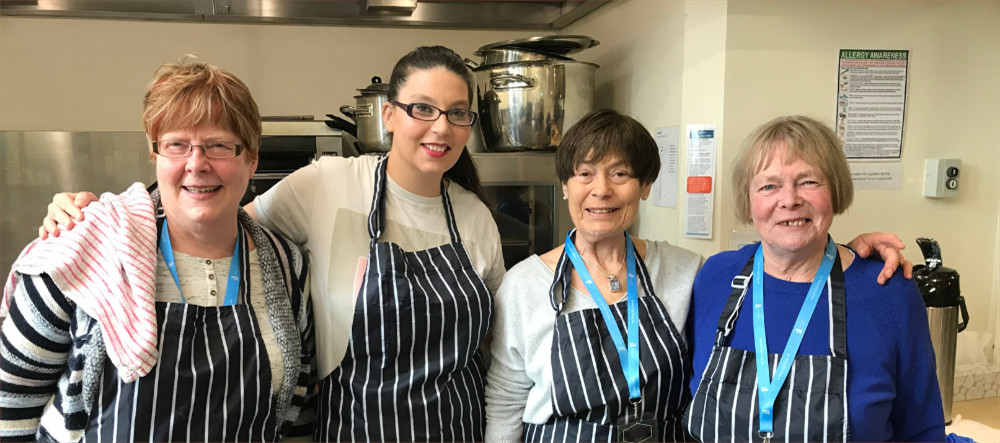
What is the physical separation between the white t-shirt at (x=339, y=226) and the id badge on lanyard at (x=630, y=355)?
300 millimetres

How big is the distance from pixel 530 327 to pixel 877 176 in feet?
3.83

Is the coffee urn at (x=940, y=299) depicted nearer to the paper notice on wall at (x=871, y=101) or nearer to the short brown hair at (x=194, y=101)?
the paper notice on wall at (x=871, y=101)

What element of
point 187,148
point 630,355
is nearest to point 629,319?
point 630,355

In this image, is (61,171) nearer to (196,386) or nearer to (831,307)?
(196,386)

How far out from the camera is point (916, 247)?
1862mm

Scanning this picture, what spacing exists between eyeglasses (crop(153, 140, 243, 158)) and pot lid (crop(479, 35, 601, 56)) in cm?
108

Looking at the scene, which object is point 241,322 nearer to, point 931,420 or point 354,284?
point 354,284

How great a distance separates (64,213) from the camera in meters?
1.09

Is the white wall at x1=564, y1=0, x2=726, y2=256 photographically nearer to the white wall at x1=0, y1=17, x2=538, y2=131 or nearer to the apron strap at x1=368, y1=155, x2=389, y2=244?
the white wall at x1=0, y1=17, x2=538, y2=131

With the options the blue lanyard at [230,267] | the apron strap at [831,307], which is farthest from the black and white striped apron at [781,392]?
the blue lanyard at [230,267]

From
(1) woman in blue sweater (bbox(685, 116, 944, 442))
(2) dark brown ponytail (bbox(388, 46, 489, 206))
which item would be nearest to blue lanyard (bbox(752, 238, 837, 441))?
(1) woman in blue sweater (bbox(685, 116, 944, 442))

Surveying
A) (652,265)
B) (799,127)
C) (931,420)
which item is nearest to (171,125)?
(652,265)

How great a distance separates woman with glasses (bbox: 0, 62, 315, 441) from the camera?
1013 mm

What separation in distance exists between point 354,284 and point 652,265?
67cm
